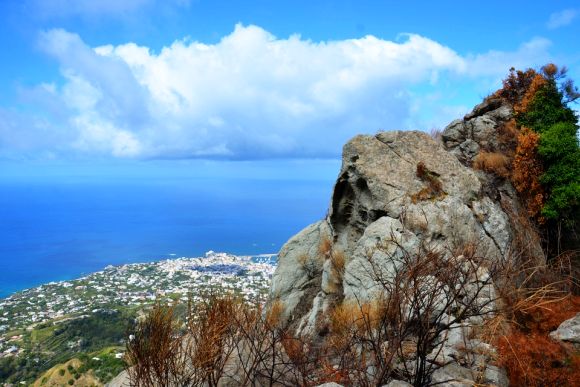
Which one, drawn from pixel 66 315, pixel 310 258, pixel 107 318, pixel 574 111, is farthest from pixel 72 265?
pixel 574 111

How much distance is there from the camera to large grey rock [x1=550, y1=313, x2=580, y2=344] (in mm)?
8258

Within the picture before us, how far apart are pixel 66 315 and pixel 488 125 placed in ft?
177

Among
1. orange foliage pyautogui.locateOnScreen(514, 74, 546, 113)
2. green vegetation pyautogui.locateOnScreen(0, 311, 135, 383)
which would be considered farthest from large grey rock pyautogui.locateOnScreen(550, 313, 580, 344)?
green vegetation pyautogui.locateOnScreen(0, 311, 135, 383)

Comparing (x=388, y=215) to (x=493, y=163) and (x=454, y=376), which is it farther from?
(x=454, y=376)

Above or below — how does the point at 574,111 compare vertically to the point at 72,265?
below

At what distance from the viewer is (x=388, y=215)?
1288 cm

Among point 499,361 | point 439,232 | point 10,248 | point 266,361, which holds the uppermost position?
point 10,248

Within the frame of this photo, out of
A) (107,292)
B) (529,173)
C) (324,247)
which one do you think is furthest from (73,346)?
(529,173)

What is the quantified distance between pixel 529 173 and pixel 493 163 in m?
1.30

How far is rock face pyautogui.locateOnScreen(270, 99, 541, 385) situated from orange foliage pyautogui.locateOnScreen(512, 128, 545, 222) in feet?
1.47

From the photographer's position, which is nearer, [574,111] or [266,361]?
[266,361]

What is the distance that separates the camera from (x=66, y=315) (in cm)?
5212

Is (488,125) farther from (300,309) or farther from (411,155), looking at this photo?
(300,309)

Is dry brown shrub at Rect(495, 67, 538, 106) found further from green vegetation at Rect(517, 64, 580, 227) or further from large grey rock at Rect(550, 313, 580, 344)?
large grey rock at Rect(550, 313, 580, 344)
